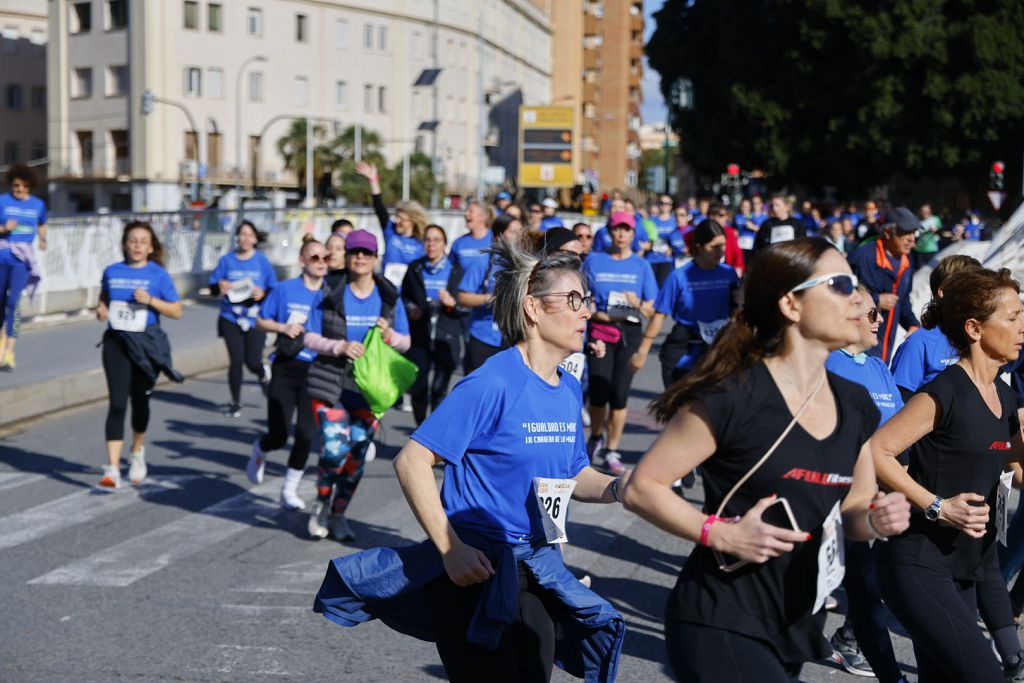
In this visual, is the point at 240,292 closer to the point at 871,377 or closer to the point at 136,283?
the point at 136,283

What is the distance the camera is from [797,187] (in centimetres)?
5384

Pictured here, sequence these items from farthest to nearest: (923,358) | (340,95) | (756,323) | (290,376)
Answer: (340,95), (290,376), (923,358), (756,323)

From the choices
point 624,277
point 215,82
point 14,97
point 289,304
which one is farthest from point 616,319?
point 14,97

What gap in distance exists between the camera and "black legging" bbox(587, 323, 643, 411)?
10.4 meters

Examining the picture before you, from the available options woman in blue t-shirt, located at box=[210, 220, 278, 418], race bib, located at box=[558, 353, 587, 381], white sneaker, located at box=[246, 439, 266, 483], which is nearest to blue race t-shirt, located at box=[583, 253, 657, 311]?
race bib, located at box=[558, 353, 587, 381]

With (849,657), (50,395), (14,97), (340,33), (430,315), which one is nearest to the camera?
(849,657)

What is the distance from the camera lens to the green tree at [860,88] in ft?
137

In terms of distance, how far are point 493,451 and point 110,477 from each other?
6.14m

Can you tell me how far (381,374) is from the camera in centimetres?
806

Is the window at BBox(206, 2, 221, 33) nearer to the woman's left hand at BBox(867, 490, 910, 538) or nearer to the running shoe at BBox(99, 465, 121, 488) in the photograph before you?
the running shoe at BBox(99, 465, 121, 488)

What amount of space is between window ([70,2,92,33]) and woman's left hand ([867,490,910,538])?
273 ft

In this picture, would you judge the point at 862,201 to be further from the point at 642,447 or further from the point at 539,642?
the point at 539,642

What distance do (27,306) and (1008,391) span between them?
51.5ft

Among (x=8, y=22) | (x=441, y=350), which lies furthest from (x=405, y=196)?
(x=441, y=350)
